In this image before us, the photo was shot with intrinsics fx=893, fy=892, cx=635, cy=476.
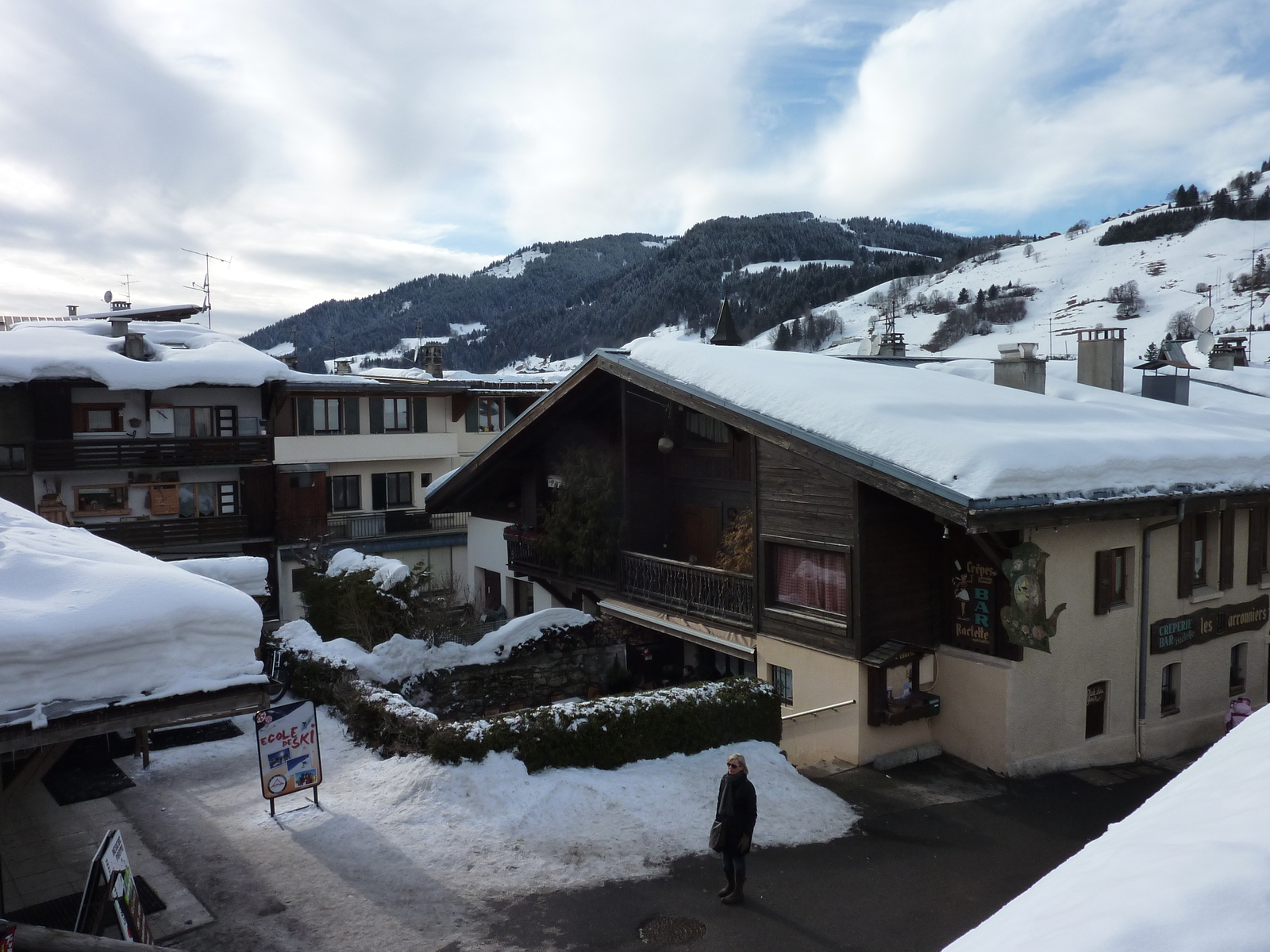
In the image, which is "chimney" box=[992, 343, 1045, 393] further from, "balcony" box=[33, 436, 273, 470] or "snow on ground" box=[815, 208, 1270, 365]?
"snow on ground" box=[815, 208, 1270, 365]

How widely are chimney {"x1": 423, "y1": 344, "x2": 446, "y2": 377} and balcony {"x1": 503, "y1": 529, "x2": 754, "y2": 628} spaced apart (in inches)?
1068

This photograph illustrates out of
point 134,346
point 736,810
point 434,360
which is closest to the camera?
point 736,810

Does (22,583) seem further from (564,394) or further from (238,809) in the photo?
(564,394)

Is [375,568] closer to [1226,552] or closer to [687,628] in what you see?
[687,628]

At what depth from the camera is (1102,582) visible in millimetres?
14945

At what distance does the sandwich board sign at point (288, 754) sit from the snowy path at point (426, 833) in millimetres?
378

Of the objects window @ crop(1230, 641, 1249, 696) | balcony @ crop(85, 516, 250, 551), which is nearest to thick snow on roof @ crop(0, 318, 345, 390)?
balcony @ crop(85, 516, 250, 551)

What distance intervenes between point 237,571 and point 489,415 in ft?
105

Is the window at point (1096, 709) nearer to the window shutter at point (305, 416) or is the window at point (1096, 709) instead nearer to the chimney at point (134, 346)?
the window shutter at point (305, 416)

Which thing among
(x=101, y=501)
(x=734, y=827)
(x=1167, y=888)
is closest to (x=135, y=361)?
(x=101, y=501)

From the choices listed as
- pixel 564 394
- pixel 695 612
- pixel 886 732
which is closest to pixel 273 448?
pixel 564 394

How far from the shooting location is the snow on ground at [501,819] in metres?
10.2

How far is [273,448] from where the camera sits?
33406 mm

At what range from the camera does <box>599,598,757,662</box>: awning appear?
54.5ft
